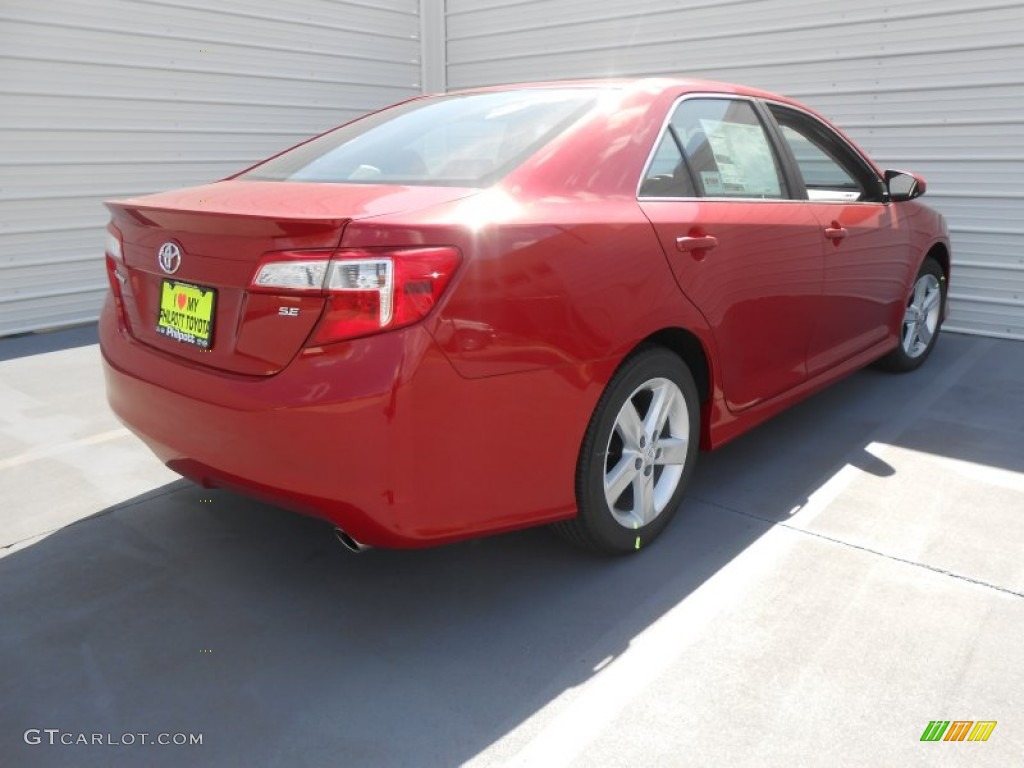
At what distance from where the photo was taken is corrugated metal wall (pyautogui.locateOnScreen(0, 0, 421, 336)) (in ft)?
19.8

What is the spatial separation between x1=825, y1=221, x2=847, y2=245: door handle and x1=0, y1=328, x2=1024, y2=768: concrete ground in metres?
1.00

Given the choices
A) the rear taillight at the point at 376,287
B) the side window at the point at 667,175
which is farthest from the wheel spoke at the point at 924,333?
the rear taillight at the point at 376,287

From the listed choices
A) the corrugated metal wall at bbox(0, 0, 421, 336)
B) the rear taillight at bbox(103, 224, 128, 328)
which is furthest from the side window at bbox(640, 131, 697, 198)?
the corrugated metal wall at bbox(0, 0, 421, 336)

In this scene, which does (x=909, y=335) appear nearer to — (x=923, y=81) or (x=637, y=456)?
(x=923, y=81)

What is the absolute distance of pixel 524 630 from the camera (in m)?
2.42

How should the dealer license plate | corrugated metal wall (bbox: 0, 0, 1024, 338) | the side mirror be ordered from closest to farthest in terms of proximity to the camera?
the dealer license plate → the side mirror → corrugated metal wall (bbox: 0, 0, 1024, 338)

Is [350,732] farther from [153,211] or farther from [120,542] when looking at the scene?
[153,211]

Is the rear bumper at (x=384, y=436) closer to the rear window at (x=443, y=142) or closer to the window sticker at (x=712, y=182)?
the rear window at (x=443, y=142)

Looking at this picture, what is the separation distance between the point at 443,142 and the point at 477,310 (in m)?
0.93

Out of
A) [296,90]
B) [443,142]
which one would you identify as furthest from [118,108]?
[443,142]

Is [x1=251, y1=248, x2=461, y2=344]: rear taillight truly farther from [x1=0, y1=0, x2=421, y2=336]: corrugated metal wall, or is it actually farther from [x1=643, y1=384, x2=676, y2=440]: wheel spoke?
[x1=0, y1=0, x2=421, y2=336]: corrugated metal wall

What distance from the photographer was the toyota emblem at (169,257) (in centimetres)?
234

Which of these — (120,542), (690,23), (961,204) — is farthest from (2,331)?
(961,204)

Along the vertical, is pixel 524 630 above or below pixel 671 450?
below
